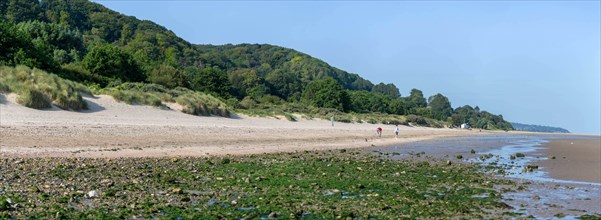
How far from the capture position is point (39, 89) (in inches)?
993

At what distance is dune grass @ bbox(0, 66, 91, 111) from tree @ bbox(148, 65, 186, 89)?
27.1 m

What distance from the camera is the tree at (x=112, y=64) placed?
51969mm

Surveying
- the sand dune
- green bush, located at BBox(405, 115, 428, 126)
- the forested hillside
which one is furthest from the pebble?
green bush, located at BBox(405, 115, 428, 126)

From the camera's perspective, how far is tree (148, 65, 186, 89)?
188ft

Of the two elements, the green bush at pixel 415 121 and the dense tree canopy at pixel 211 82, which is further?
the green bush at pixel 415 121

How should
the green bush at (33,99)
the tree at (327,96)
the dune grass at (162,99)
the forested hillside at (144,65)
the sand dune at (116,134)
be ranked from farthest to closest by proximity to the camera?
the tree at (327,96) → the forested hillside at (144,65) → the dune grass at (162,99) → the green bush at (33,99) → the sand dune at (116,134)

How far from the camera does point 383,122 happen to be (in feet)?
228

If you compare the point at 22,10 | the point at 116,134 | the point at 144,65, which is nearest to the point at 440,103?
the point at 22,10

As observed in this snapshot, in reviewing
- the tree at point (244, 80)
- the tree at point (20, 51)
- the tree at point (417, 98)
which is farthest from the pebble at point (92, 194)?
the tree at point (417, 98)

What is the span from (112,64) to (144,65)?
13872 millimetres

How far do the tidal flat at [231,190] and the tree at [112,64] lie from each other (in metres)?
38.9

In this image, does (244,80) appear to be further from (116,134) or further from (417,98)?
(116,134)

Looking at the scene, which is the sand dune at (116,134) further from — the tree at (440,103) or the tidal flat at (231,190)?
the tree at (440,103)

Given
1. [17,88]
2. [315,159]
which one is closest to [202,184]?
[315,159]
